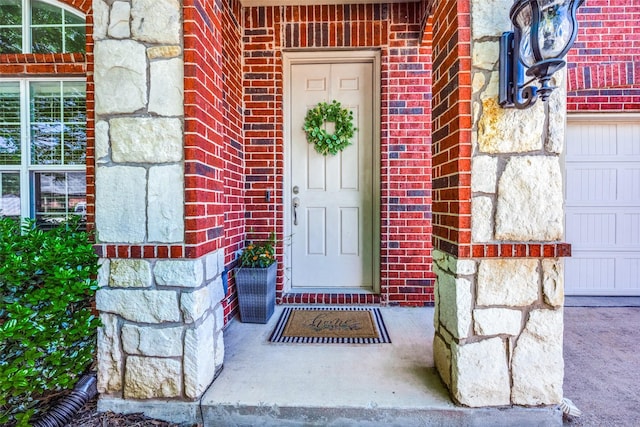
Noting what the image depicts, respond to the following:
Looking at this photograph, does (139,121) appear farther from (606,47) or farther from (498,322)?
(606,47)

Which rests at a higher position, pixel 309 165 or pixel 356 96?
pixel 356 96

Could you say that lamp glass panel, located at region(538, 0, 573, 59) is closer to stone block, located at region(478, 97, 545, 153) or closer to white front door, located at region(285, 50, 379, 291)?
stone block, located at region(478, 97, 545, 153)

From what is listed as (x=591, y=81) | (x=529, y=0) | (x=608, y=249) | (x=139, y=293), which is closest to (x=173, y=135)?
(x=139, y=293)

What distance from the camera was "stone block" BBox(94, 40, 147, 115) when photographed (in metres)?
1.64

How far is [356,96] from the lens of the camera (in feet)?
10.3

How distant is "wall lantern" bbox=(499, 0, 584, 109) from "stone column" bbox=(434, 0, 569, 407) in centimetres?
5

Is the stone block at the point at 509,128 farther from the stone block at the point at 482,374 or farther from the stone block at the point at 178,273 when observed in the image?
the stone block at the point at 178,273

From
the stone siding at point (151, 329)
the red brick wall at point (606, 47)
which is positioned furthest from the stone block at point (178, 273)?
the red brick wall at point (606, 47)

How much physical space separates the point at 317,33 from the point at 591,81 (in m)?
2.35

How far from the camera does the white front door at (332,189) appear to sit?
314 cm

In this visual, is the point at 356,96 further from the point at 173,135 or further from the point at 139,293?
the point at 139,293

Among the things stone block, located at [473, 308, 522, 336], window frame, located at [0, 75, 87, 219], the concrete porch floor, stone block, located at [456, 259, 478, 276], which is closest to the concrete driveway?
the concrete porch floor

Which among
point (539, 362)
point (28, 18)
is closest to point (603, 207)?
point (539, 362)

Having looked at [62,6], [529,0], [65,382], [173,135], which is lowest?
[65,382]
